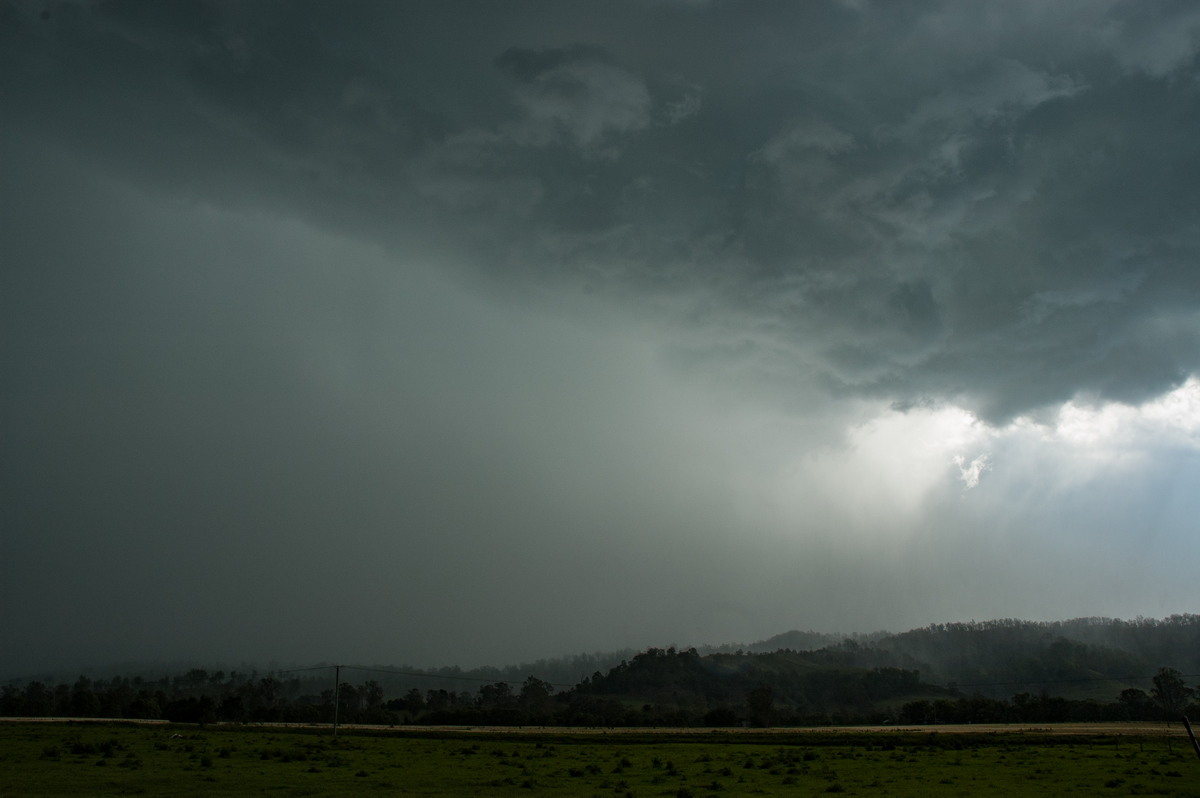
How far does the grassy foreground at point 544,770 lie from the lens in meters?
51.9

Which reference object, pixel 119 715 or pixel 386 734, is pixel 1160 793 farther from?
pixel 119 715

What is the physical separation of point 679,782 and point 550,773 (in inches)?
506

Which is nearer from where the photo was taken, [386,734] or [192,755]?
[192,755]

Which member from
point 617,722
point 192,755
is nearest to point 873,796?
point 192,755

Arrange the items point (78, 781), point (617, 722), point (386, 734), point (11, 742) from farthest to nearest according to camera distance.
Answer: point (617, 722) < point (386, 734) < point (11, 742) < point (78, 781)

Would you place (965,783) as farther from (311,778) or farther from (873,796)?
(311,778)

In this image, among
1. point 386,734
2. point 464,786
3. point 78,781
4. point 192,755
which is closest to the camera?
point 78,781

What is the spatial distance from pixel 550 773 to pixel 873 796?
27906 mm

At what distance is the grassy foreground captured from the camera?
170ft

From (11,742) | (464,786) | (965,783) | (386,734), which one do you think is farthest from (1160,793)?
(386,734)

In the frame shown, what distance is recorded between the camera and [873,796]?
167ft

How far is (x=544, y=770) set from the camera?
67500 mm

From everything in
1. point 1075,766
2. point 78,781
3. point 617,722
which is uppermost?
point 78,781

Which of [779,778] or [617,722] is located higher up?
[779,778]
